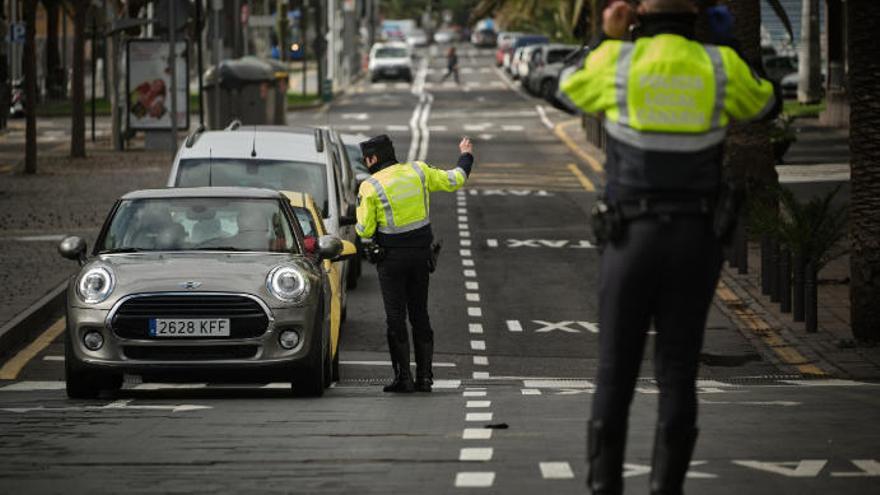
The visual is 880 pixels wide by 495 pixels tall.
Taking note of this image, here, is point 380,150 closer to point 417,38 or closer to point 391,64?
point 391,64

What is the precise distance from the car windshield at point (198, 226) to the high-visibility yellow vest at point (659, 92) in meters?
7.69

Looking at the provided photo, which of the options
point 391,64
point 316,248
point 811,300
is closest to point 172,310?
point 316,248

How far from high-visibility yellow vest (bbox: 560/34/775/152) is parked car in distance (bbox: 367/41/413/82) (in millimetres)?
85851

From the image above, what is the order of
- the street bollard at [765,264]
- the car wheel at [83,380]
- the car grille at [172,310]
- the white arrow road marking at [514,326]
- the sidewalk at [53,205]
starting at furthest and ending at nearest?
1. the sidewalk at [53,205]
2. the street bollard at [765,264]
3. the white arrow road marking at [514,326]
4. the car wheel at [83,380]
5. the car grille at [172,310]

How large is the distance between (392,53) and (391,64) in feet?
3.33

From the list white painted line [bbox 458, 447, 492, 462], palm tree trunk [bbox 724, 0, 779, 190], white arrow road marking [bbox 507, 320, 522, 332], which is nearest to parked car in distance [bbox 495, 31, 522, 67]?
palm tree trunk [bbox 724, 0, 779, 190]

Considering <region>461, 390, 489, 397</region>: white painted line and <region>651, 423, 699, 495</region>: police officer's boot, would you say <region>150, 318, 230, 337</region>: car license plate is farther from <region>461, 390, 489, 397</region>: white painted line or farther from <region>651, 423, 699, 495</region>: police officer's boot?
<region>651, 423, 699, 495</region>: police officer's boot

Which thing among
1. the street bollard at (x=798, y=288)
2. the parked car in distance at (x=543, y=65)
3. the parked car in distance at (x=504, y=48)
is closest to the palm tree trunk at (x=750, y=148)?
the street bollard at (x=798, y=288)

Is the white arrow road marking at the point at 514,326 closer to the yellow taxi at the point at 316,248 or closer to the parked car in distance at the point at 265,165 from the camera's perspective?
the parked car in distance at the point at 265,165

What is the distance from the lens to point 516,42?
102812mm

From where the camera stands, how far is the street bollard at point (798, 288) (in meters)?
21.0

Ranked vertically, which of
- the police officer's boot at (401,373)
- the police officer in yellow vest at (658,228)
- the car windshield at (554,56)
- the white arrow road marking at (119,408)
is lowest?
the car windshield at (554,56)

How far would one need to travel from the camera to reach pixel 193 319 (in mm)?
14422

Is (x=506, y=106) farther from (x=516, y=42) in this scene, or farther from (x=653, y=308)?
(x=653, y=308)
